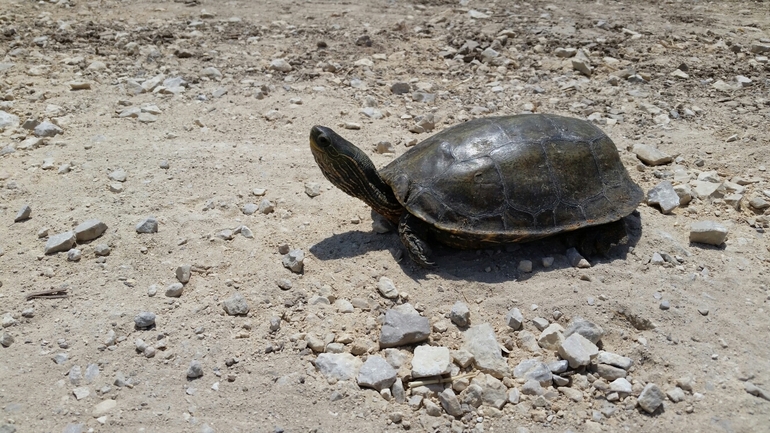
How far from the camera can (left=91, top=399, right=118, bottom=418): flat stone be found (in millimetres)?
3255

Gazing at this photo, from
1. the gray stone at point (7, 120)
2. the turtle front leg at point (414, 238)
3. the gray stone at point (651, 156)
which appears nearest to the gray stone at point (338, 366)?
the turtle front leg at point (414, 238)

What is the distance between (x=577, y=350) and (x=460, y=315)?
0.72 m

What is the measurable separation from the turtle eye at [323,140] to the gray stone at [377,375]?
167cm

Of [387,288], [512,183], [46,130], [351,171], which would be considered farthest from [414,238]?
[46,130]

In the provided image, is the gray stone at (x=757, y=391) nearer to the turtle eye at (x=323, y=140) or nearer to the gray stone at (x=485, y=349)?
the gray stone at (x=485, y=349)

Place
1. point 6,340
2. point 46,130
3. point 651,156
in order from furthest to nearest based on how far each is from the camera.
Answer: point 46,130, point 651,156, point 6,340

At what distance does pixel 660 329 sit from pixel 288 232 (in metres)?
2.63

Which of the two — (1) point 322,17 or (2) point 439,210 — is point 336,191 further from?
(1) point 322,17

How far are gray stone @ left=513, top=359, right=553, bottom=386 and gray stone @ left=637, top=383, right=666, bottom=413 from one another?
18.7 inches

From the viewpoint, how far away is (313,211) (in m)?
5.04

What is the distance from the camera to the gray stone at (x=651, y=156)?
5.60 metres

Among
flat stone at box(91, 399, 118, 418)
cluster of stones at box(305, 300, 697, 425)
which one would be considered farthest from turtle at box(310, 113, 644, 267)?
flat stone at box(91, 399, 118, 418)

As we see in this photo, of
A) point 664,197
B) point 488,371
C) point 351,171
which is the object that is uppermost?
point 351,171

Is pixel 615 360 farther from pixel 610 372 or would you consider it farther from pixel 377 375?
pixel 377 375
